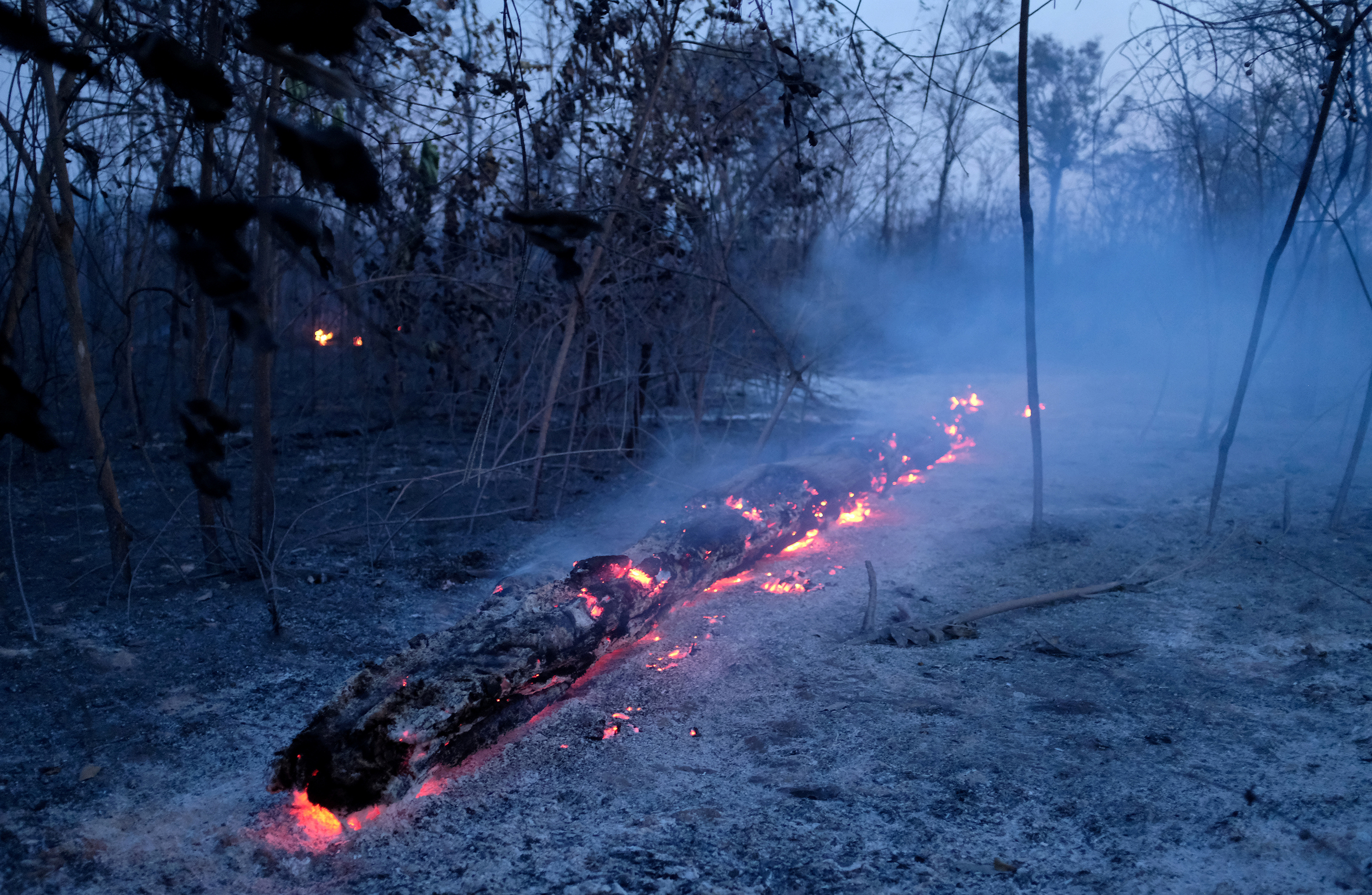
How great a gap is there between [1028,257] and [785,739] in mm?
3239

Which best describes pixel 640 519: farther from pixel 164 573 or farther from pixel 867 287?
pixel 867 287

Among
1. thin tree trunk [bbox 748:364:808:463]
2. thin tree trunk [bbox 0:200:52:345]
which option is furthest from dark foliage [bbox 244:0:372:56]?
thin tree trunk [bbox 748:364:808:463]

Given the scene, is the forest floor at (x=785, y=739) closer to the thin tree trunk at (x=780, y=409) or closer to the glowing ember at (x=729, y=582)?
the glowing ember at (x=729, y=582)

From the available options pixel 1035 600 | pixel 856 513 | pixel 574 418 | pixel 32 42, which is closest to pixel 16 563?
pixel 32 42

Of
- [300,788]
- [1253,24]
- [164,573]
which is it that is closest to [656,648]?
[300,788]

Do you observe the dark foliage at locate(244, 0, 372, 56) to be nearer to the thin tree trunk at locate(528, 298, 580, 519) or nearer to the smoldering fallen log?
the smoldering fallen log

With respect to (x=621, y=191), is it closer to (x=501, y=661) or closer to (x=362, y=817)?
(x=501, y=661)

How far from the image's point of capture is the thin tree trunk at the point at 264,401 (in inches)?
137

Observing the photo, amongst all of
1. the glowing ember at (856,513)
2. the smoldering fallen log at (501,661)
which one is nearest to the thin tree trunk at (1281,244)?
the glowing ember at (856,513)

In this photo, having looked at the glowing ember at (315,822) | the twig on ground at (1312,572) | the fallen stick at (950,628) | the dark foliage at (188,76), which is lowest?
the glowing ember at (315,822)

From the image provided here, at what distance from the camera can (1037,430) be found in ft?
16.7

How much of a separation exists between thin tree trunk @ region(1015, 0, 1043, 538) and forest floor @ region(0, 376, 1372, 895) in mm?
358

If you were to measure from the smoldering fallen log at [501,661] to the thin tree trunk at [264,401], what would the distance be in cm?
129

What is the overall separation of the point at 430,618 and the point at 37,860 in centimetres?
200
